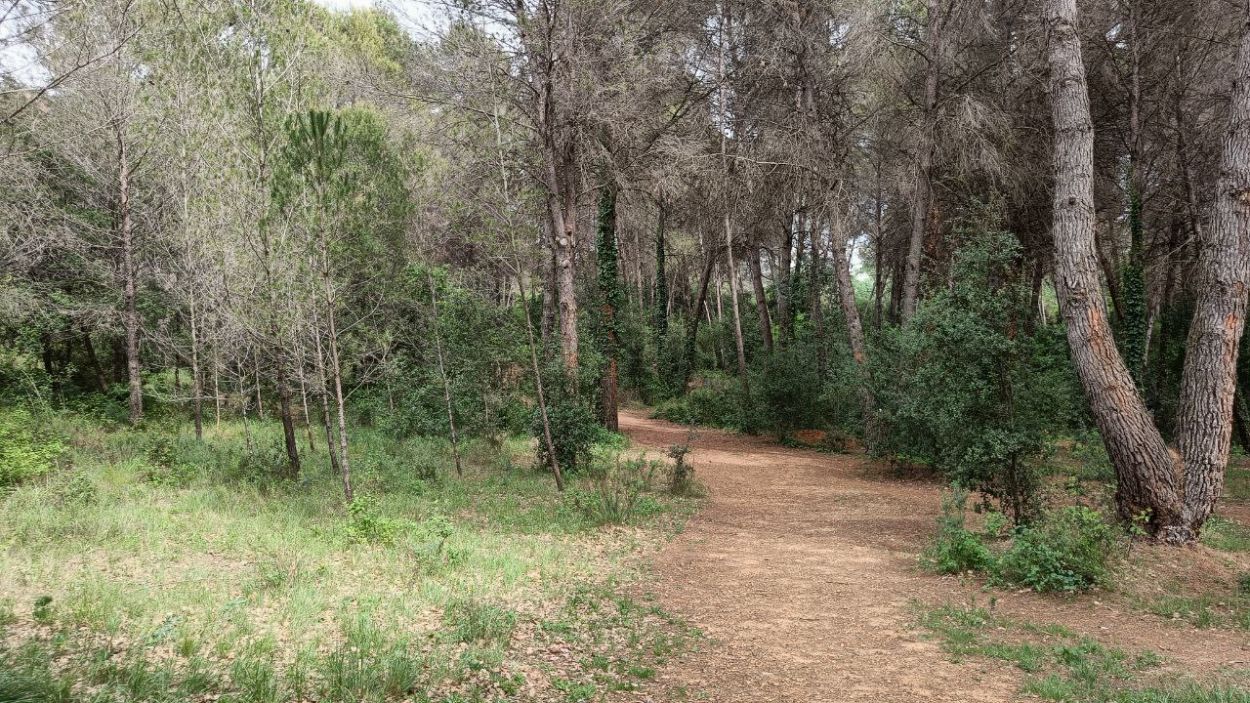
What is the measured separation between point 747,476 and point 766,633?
8.10 meters

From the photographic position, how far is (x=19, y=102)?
11055mm

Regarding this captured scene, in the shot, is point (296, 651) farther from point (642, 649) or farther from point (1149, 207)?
point (1149, 207)

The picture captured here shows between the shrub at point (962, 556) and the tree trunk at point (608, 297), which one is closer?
the shrub at point (962, 556)

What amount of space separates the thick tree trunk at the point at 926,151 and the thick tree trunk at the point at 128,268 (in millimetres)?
16085

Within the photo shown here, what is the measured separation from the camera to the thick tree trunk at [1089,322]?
7328mm

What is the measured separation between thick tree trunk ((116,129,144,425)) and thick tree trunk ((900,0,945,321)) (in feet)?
52.8

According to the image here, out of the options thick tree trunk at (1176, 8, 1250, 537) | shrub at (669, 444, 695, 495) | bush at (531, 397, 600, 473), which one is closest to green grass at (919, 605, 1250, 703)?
thick tree trunk at (1176, 8, 1250, 537)

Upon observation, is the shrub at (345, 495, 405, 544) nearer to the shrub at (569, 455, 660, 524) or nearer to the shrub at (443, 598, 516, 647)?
the shrub at (443, 598, 516, 647)

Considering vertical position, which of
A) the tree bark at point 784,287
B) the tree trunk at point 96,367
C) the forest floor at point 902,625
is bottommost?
the forest floor at point 902,625

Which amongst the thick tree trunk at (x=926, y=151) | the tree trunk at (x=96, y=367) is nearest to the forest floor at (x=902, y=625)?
the thick tree trunk at (x=926, y=151)

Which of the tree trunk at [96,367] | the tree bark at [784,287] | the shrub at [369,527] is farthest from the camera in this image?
the tree bark at [784,287]

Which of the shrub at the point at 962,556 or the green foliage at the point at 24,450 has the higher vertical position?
the green foliage at the point at 24,450

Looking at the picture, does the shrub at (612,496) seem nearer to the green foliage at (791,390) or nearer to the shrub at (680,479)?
the shrub at (680,479)

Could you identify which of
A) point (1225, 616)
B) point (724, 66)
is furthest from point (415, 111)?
point (1225, 616)
